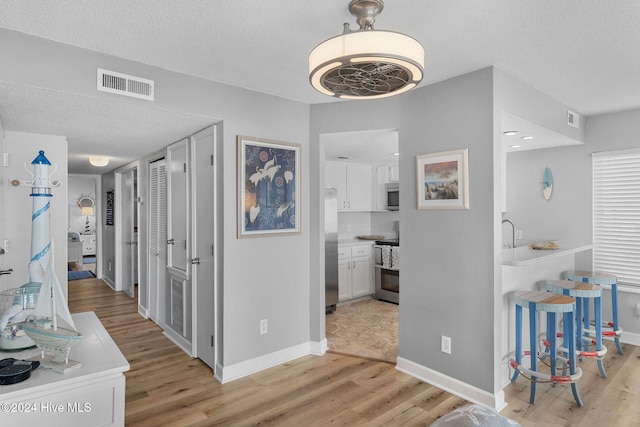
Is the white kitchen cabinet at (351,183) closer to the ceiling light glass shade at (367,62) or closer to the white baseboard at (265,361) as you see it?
the white baseboard at (265,361)

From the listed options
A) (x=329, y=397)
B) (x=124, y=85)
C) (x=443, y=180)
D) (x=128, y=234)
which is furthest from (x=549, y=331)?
(x=128, y=234)

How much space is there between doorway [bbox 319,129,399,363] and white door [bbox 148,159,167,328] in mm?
1900

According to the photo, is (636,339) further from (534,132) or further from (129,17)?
(129,17)

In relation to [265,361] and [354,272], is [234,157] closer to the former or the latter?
[265,361]

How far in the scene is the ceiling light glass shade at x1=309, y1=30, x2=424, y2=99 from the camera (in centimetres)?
145

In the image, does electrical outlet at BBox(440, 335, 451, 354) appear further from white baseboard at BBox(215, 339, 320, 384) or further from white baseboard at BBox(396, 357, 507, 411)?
white baseboard at BBox(215, 339, 320, 384)

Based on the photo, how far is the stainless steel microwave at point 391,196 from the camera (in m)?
6.01

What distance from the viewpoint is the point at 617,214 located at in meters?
4.00

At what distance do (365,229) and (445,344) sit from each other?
3704 mm

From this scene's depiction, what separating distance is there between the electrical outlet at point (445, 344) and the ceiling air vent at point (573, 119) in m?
2.63

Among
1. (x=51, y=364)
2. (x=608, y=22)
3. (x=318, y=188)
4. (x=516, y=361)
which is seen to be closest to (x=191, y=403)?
(x=51, y=364)

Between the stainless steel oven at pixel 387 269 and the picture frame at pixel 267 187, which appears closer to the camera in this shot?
the picture frame at pixel 267 187

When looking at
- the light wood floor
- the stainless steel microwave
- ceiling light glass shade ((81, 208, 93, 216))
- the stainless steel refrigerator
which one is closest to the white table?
the light wood floor

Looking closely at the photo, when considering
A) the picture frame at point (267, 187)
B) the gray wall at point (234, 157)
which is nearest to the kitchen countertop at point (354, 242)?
the gray wall at point (234, 157)
